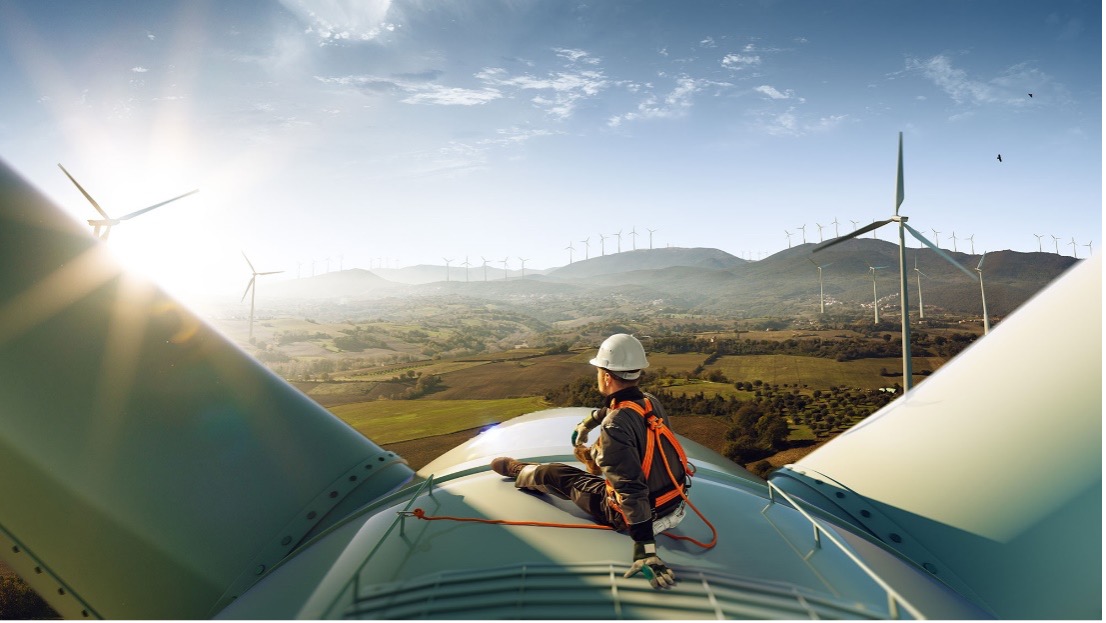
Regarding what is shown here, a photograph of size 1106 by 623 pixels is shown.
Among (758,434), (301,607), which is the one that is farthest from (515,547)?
(758,434)

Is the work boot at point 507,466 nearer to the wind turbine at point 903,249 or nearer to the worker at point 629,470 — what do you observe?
the worker at point 629,470

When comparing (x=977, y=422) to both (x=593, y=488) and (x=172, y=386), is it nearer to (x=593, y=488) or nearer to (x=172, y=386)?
(x=593, y=488)

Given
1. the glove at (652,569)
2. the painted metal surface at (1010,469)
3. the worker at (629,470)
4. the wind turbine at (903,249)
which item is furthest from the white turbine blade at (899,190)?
the glove at (652,569)

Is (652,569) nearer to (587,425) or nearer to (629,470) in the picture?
(629,470)

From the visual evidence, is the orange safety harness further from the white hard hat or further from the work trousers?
the white hard hat

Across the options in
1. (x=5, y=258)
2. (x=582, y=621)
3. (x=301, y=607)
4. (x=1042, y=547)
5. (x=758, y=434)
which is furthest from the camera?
(x=758, y=434)
